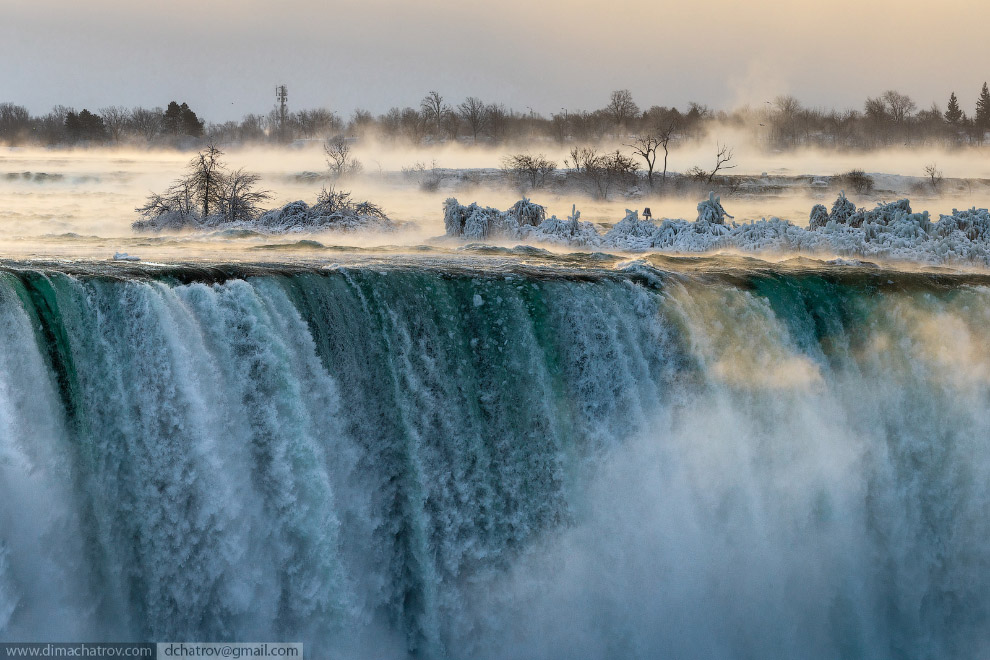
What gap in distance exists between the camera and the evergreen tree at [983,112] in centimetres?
5738

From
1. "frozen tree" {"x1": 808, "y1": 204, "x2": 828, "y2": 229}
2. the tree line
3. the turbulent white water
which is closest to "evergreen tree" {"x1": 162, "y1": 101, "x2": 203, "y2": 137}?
the tree line

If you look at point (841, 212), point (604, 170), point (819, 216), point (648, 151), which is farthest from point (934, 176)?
point (841, 212)

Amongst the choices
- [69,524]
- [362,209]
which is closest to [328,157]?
[362,209]

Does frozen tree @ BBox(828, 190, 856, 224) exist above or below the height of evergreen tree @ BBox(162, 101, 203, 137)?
below

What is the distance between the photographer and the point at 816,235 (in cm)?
2272

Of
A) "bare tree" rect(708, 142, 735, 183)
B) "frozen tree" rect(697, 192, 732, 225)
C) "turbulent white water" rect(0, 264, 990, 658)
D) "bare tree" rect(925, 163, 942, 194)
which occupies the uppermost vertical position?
"bare tree" rect(708, 142, 735, 183)

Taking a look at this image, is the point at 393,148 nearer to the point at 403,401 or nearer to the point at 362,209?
the point at 362,209

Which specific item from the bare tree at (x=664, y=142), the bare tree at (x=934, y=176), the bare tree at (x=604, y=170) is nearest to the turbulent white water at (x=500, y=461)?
the bare tree at (x=604, y=170)

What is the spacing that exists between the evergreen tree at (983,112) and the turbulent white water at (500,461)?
4512 cm

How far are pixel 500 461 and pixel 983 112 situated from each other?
5404 cm

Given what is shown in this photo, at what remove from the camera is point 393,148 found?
163 ft

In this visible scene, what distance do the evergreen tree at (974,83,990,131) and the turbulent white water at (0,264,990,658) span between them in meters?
45.1

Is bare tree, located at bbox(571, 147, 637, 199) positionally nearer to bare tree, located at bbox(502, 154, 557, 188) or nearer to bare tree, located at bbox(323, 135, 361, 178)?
bare tree, located at bbox(502, 154, 557, 188)

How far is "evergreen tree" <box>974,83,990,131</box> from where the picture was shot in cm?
5738
